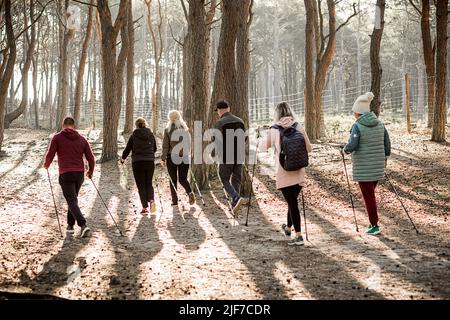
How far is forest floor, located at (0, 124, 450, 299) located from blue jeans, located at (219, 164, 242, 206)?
433 millimetres

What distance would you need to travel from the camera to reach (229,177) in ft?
31.8

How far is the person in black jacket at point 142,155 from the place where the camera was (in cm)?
976

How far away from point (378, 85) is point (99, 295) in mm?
10877

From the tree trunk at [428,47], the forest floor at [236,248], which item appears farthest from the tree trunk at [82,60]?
the tree trunk at [428,47]

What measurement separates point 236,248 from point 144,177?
3.24 m

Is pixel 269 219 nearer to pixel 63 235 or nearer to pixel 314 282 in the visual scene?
pixel 63 235

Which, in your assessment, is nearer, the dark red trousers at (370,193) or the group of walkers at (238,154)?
the group of walkers at (238,154)

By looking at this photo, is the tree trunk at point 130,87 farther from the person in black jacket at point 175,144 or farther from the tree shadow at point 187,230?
the tree shadow at point 187,230

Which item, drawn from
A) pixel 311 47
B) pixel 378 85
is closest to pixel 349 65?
pixel 311 47

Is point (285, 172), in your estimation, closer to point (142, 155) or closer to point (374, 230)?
point (374, 230)

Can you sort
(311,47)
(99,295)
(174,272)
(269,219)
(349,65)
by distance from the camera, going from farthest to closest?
(349,65)
(311,47)
(269,219)
(174,272)
(99,295)

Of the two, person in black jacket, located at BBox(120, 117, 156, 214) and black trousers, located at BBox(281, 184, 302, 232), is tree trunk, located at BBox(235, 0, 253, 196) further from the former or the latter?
black trousers, located at BBox(281, 184, 302, 232)

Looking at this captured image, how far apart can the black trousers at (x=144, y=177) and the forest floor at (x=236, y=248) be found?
1.39 ft

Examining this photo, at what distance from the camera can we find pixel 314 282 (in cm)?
532
